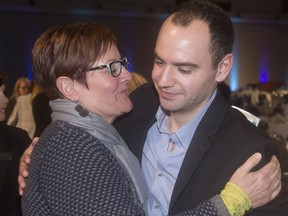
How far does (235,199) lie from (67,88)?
0.62 metres

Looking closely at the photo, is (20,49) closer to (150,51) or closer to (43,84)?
(150,51)

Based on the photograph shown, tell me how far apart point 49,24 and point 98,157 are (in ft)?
28.2

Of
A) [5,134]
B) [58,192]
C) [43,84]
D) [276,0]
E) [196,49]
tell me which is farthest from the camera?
[276,0]

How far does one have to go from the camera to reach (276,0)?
1111 cm

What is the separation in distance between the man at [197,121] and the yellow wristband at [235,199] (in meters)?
0.06

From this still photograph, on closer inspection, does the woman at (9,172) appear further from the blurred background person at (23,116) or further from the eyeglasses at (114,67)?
the blurred background person at (23,116)

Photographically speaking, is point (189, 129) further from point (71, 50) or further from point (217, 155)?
point (71, 50)

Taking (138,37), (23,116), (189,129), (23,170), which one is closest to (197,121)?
(189,129)

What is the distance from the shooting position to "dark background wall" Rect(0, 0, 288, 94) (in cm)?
891

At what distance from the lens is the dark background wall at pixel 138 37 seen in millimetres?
8906

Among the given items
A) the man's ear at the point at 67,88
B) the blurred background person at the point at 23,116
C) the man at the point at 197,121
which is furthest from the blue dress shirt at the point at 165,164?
the blurred background person at the point at 23,116

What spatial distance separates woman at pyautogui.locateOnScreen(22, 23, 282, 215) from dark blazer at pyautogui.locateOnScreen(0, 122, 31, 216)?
30.0 inches

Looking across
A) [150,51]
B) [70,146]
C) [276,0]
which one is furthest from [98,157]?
[276,0]

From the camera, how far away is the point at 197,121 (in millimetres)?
1446
